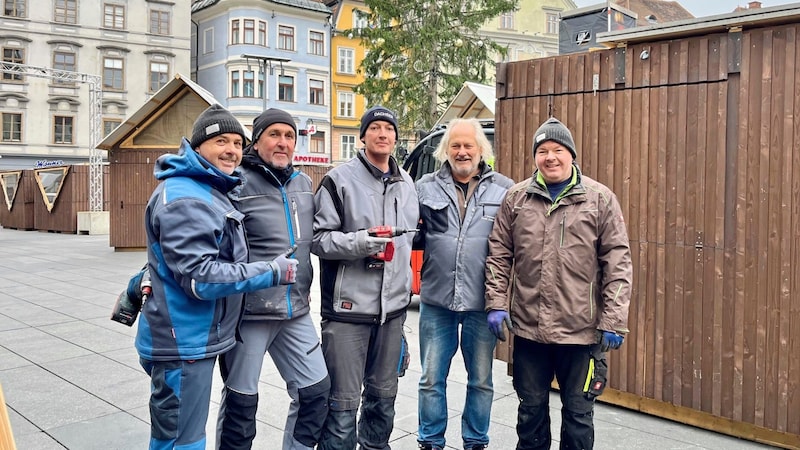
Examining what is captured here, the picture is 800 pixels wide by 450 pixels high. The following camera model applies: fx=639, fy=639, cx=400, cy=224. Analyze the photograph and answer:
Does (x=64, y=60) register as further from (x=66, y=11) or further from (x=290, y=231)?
(x=290, y=231)

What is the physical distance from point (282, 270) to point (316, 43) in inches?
1744

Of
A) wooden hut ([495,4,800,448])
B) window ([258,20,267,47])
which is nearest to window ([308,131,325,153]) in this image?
window ([258,20,267,47])

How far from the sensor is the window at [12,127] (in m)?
38.7

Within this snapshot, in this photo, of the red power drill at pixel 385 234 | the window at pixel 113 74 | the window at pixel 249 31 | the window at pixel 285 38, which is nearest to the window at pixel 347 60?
the window at pixel 285 38

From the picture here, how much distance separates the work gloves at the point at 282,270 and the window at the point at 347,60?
4482cm

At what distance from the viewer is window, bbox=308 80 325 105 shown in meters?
44.5

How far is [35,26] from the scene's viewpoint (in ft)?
129

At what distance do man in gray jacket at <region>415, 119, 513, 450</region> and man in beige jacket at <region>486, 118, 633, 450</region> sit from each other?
0.20m

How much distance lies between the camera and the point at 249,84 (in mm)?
41625

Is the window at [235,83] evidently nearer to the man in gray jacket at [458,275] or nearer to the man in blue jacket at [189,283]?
the man in gray jacket at [458,275]

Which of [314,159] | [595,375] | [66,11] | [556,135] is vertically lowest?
[595,375]

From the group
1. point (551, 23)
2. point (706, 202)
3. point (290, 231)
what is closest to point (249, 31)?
point (551, 23)

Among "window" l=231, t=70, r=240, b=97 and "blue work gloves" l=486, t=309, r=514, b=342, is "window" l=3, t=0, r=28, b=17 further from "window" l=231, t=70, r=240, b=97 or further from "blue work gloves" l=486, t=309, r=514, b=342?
"blue work gloves" l=486, t=309, r=514, b=342

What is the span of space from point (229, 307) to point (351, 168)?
39.1 inches
